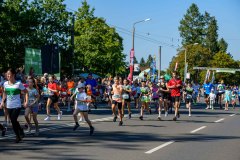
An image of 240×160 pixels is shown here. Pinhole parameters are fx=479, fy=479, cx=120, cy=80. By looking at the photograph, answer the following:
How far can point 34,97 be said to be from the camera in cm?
1273

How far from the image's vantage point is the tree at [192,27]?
9877cm

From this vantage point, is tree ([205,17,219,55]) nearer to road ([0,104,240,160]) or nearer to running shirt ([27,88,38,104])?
road ([0,104,240,160])

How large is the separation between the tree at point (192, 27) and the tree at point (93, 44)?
36.9m

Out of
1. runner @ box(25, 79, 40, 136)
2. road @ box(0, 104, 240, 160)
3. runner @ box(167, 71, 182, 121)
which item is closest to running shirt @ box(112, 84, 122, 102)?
road @ box(0, 104, 240, 160)

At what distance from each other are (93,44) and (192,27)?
4900 cm

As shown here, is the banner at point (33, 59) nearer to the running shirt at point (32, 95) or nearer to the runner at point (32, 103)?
the runner at point (32, 103)

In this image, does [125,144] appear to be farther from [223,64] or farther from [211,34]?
[223,64]

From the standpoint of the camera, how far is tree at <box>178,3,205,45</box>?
9877 centimetres

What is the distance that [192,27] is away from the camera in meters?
99.2

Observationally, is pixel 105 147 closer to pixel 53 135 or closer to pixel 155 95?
pixel 53 135

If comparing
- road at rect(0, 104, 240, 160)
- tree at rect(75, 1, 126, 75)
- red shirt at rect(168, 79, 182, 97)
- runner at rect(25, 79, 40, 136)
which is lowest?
road at rect(0, 104, 240, 160)

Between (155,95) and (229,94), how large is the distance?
848 cm

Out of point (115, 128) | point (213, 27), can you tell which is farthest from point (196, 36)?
point (115, 128)

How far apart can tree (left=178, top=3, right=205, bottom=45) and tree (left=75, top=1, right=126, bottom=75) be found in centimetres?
3691
